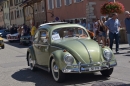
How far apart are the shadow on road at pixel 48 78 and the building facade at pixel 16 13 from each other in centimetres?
4538

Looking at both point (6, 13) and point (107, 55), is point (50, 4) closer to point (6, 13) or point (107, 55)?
point (107, 55)

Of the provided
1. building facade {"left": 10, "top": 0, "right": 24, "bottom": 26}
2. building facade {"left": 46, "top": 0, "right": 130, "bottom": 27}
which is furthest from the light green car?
building facade {"left": 10, "top": 0, "right": 24, "bottom": 26}

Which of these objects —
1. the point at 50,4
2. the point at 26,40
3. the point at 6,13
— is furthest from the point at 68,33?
the point at 6,13

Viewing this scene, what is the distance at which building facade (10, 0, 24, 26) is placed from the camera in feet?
184

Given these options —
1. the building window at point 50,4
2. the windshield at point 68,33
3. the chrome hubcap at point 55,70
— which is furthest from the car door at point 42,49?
the building window at point 50,4

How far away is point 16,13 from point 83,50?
53856 mm

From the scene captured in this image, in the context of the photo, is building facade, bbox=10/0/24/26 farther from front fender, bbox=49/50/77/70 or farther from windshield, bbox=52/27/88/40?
front fender, bbox=49/50/77/70

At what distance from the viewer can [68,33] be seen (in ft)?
30.6

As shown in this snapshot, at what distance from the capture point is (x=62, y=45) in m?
8.31

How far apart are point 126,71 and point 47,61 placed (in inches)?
95.1

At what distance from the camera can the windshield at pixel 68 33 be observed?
30.1 feet

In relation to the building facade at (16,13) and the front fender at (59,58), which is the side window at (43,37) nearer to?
the front fender at (59,58)

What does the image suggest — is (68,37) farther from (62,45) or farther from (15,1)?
(15,1)

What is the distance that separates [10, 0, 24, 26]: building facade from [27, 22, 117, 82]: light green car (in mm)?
45938
